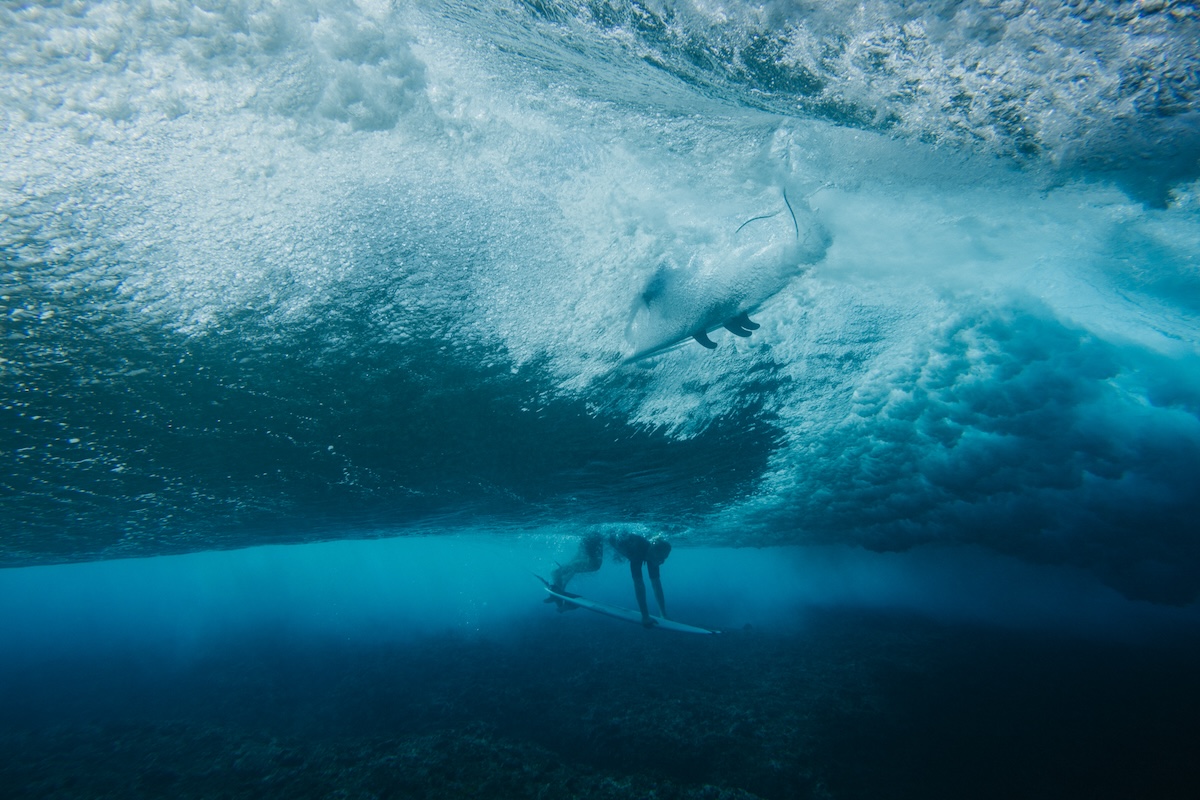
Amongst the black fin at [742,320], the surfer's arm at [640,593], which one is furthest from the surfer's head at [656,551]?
the black fin at [742,320]

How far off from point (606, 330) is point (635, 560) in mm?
11022

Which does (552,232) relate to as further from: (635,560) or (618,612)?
(618,612)

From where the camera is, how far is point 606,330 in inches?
235

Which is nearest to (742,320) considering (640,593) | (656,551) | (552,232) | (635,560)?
(552,232)

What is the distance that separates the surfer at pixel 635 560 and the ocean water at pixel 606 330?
1.85m

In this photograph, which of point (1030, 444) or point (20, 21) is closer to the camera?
point (20, 21)

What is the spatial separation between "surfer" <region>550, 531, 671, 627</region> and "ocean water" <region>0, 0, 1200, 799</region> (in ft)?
6.07

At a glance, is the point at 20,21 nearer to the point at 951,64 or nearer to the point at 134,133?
the point at 134,133

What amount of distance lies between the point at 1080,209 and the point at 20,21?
30.9 ft

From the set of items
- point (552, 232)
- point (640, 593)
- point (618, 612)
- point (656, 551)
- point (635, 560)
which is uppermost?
point (552, 232)

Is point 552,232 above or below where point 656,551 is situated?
above

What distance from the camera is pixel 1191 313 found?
723cm

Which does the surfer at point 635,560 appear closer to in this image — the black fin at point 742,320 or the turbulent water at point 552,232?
the turbulent water at point 552,232

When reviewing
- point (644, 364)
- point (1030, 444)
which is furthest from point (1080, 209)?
point (1030, 444)
